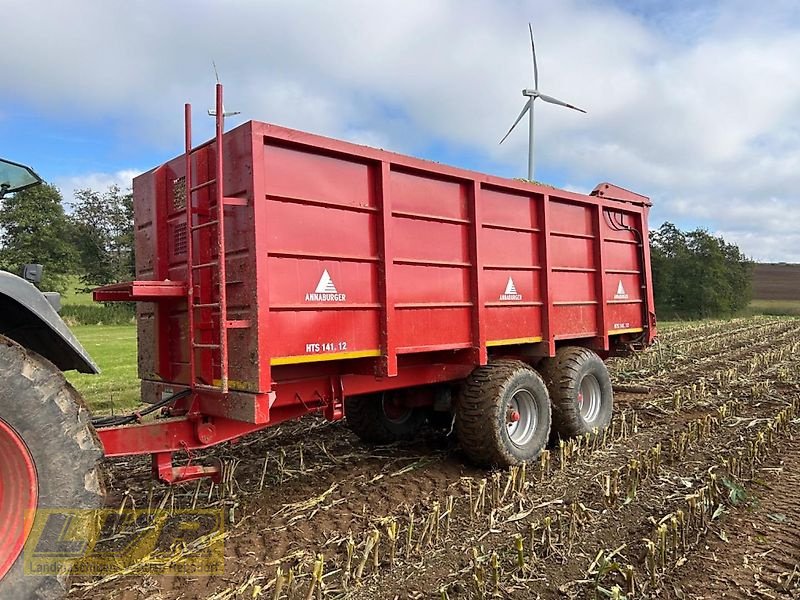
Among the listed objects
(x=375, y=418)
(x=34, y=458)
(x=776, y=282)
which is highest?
(x=776, y=282)

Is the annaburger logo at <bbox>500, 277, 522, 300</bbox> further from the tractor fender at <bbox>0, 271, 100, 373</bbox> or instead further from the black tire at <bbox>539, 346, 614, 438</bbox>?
the tractor fender at <bbox>0, 271, 100, 373</bbox>

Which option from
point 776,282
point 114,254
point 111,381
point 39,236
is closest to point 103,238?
point 114,254

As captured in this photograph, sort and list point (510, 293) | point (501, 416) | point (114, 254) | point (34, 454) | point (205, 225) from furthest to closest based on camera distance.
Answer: point (114, 254), point (510, 293), point (501, 416), point (205, 225), point (34, 454)

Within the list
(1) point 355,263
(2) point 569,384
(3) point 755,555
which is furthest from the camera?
(2) point 569,384

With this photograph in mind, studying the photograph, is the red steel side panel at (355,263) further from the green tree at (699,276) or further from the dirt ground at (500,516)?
the green tree at (699,276)

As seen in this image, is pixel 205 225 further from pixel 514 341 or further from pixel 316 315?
pixel 514 341

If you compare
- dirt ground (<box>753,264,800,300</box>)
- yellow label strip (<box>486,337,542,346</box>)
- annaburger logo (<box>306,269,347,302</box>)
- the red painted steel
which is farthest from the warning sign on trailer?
dirt ground (<box>753,264,800,300</box>)

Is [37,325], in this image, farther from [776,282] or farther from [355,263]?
[776,282]

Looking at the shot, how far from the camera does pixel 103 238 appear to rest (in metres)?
51.0

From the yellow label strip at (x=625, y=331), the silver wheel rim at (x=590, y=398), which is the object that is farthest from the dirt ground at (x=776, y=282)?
the silver wheel rim at (x=590, y=398)

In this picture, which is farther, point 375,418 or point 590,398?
point 590,398

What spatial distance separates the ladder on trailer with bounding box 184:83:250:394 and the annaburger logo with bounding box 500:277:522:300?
2.79 meters

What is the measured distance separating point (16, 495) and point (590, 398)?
5804 millimetres

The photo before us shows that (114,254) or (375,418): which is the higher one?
(114,254)
